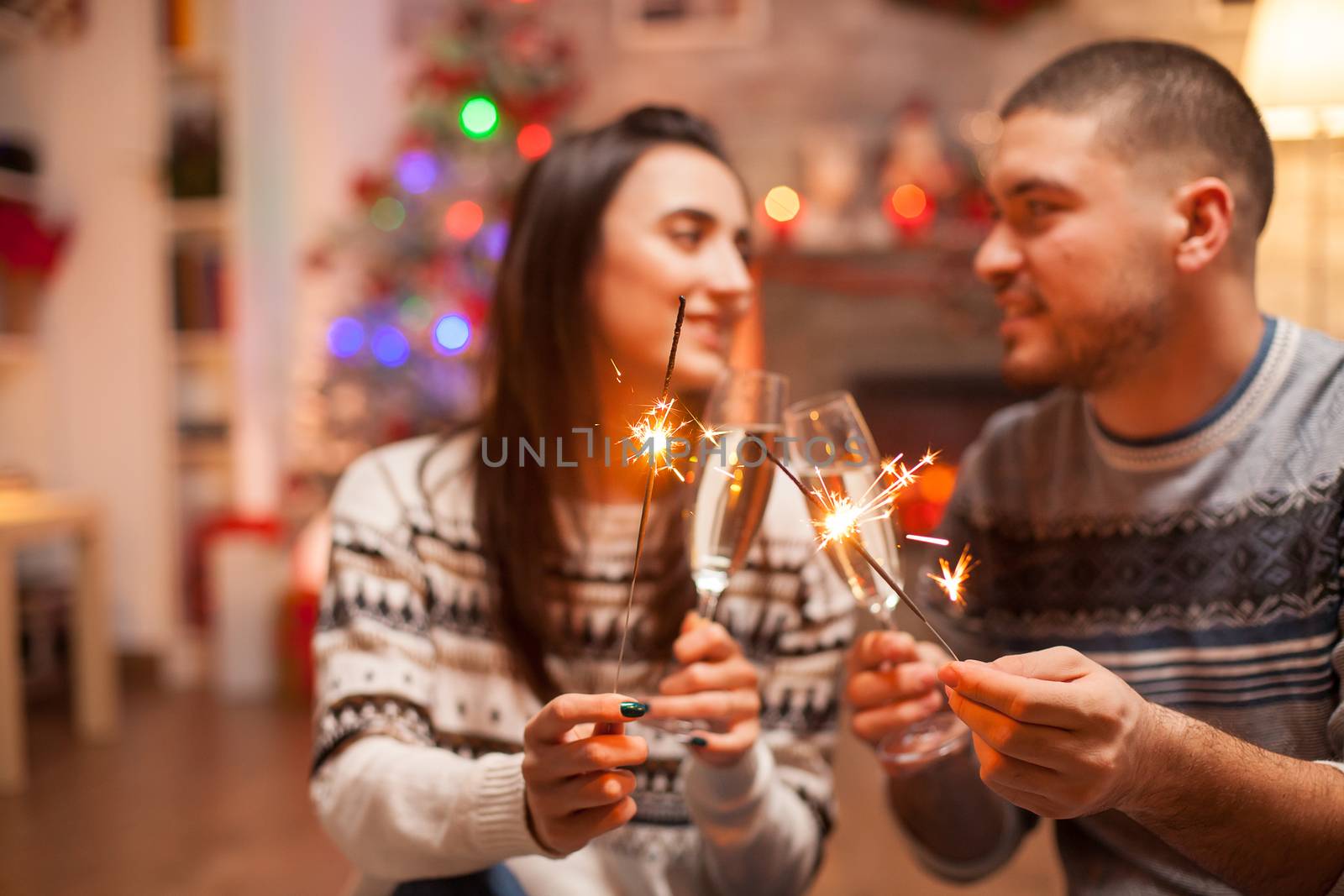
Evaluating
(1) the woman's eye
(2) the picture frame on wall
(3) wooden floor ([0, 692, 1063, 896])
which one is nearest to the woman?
(1) the woman's eye

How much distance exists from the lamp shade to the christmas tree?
211 cm

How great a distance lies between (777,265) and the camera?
3576 millimetres

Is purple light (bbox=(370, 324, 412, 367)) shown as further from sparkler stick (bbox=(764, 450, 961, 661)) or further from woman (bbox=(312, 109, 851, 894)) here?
sparkler stick (bbox=(764, 450, 961, 661))

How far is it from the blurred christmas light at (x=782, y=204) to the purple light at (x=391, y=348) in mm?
1502

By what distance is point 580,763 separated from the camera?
1.86 ft

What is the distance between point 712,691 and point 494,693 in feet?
1.12

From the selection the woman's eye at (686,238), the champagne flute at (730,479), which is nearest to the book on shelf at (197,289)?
the woman's eye at (686,238)

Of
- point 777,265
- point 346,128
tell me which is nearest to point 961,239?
point 777,265

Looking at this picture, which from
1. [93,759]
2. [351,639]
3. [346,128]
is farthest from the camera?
[346,128]

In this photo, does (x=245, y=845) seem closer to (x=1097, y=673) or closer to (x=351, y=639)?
(x=351, y=639)

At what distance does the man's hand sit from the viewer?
1.66 feet

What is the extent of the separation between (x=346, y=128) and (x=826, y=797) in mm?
3479

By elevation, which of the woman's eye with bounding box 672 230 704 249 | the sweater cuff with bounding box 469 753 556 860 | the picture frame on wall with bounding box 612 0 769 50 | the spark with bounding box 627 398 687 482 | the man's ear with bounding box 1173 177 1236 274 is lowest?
the sweater cuff with bounding box 469 753 556 860

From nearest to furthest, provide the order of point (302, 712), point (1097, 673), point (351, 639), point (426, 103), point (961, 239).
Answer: point (1097, 673) < point (351, 639) < point (302, 712) < point (426, 103) < point (961, 239)
